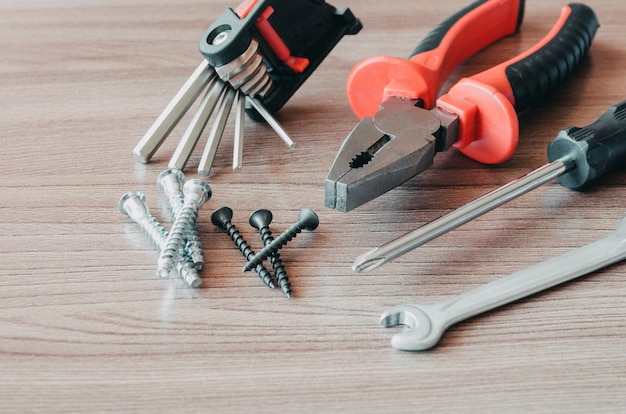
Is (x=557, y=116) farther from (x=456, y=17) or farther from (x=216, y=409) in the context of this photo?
(x=216, y=409)

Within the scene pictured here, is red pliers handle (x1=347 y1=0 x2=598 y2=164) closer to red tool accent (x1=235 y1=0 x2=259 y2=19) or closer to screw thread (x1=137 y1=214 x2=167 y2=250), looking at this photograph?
red tool accent (x1=235 y1=0 x2=259 y2=19)

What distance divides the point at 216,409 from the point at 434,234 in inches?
11.4

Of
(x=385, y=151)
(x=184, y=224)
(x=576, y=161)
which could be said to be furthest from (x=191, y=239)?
(x=576, y=161)

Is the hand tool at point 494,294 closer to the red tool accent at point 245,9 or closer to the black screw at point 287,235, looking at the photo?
the black screw at point 287,235

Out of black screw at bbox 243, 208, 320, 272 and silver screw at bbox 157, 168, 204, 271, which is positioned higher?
black screw at bbox 243, 208, 320, 272

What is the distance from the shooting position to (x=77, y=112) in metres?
1.13

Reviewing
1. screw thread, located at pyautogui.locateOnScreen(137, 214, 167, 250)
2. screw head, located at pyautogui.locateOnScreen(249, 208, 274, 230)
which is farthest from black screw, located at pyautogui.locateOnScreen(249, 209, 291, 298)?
screw thread, located at pyautogui.locateOnScreen(137, 214, 167, 250)

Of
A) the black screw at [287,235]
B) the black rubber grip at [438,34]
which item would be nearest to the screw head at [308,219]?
the black screw at [287,235]

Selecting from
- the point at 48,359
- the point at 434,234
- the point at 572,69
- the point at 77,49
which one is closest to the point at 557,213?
the point at 434,234

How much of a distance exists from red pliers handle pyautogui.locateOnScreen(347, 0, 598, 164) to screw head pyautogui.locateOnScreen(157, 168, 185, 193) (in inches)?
10.1

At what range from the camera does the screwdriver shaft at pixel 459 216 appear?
2.56ft

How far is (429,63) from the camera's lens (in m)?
1.04

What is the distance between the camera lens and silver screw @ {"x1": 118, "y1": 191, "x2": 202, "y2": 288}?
816 mm

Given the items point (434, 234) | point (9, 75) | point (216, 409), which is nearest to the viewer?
point (216, 409)
